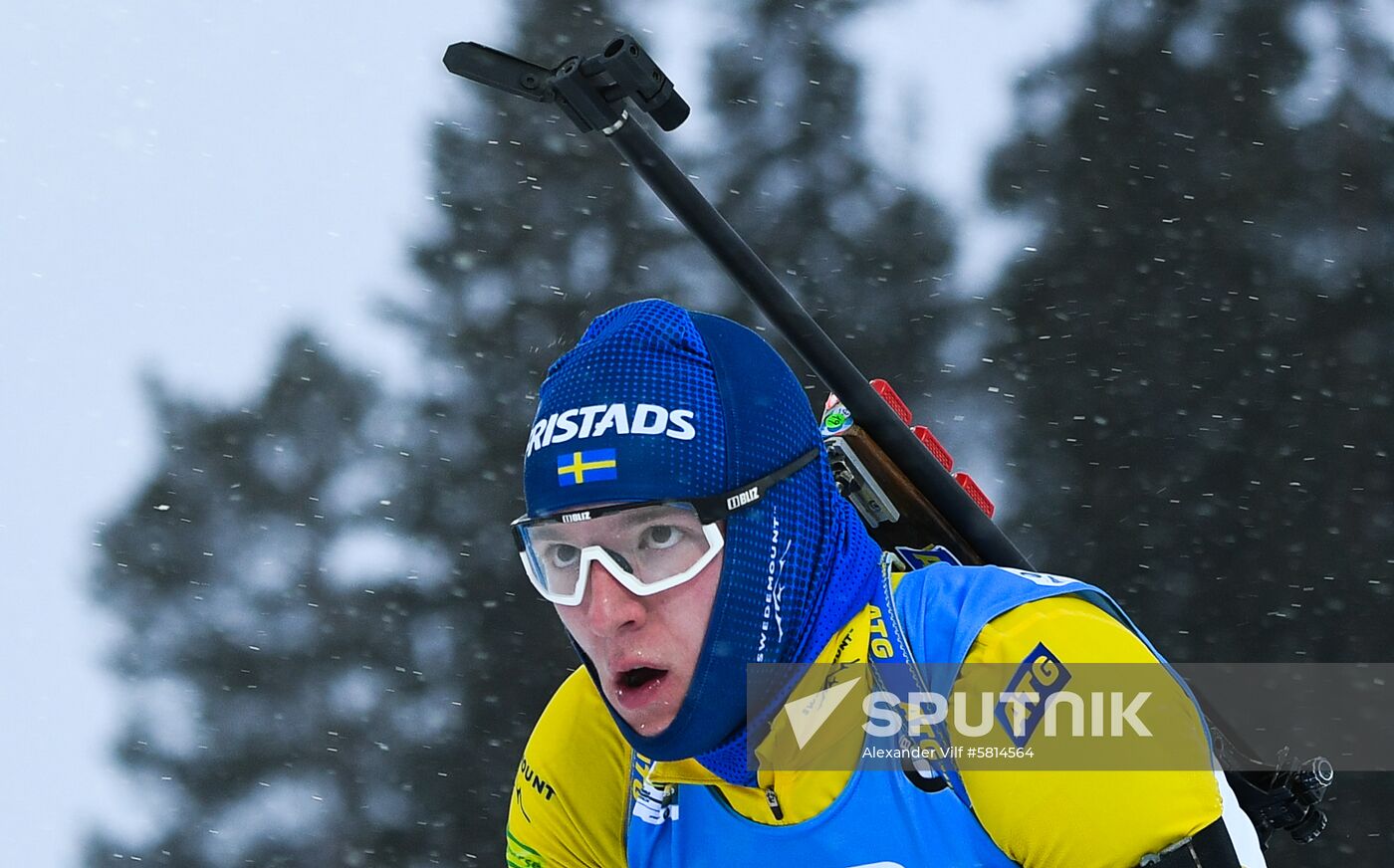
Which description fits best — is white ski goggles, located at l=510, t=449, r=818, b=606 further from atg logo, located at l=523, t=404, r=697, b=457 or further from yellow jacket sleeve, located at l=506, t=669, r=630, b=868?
yellow jacket sleeve, located at l=506, t=669, r=630, b=868

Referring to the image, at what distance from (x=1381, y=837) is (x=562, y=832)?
8.69 m

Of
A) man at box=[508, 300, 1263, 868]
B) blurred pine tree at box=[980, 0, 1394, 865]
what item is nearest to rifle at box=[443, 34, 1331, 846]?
man at box=[508, 300, 1263, 868]

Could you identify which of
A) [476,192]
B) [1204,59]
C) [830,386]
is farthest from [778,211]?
[830,386]

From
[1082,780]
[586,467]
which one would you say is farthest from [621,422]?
[1082,780]

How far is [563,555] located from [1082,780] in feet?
2.60

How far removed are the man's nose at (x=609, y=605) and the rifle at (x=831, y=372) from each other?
1.99 ft

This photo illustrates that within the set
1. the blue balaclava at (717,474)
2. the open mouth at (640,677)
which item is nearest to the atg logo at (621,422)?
the blue balaclava at (717,474)

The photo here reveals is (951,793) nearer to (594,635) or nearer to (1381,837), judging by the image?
(594,635)

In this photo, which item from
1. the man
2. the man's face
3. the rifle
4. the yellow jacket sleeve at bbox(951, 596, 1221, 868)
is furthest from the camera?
the rifle

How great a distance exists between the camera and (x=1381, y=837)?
9.37m

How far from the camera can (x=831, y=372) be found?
8.22 feet

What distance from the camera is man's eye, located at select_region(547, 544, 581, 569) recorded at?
2.06 metres

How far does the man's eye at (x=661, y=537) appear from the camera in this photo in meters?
2.02

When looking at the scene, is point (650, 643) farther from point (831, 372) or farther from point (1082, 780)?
point (831, 372)
